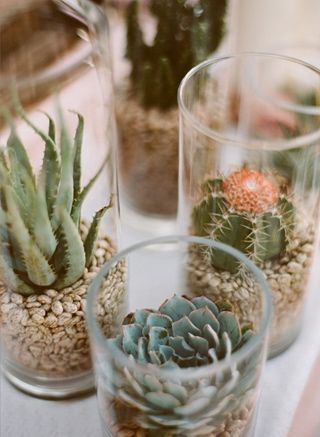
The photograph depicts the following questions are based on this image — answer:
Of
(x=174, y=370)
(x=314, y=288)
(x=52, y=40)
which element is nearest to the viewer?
(x=174, y=370)

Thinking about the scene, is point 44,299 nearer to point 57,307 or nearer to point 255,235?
point 57,307

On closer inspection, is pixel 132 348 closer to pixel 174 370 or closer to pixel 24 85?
pixel 174 370

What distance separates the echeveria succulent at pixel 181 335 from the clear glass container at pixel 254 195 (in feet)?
0.14

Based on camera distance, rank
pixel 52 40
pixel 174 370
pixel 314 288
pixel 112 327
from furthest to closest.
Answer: pixel 52 40 → pixel 314 288 → pixel 112 327 → pixel 174 370

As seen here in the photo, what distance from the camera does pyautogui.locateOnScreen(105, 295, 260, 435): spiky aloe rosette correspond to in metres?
0.42

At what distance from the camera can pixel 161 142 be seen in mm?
678

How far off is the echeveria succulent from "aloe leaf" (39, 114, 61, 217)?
0.10m

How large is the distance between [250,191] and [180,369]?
0.58 ft

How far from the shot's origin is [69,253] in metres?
0.51

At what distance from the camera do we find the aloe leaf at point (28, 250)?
484mm

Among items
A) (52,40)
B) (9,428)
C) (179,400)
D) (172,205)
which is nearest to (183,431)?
(179,400)

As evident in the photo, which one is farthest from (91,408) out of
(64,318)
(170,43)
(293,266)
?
(170,43)

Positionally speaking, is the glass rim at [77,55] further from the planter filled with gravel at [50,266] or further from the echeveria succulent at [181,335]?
the echeveria succulent at [181,335]

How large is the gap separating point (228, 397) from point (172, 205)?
30 cm
